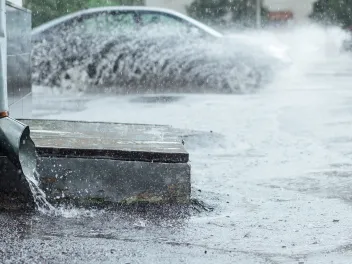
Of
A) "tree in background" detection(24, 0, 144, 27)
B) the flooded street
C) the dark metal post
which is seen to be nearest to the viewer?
the flooded street

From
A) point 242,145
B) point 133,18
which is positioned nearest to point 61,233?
point 242,145

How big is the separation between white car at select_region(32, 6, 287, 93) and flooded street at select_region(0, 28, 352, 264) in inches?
137

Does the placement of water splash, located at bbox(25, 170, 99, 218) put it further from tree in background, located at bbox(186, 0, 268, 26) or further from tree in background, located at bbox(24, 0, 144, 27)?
tree in background, located at bbox(186, 0, 268, 26)

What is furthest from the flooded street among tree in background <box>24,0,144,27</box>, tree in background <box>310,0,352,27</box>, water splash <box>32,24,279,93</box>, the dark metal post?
tree in background <box>310,0,352,27</box>

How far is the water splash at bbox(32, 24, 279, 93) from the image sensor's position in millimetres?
14828

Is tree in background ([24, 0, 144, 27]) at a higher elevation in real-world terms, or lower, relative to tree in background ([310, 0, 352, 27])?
lower

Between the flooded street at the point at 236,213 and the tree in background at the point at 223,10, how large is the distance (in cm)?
3202

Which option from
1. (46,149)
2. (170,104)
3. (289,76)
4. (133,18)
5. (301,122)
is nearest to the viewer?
(46,149)

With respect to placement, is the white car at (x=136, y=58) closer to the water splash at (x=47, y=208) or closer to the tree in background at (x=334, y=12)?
the water splash at (x=47, y=208)

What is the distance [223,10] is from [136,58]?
2945cm

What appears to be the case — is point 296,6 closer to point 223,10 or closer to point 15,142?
point 223,10

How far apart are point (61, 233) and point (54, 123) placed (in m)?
2.13

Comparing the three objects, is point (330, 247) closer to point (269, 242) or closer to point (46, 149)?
point (269, 242)

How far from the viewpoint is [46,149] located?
16.7 feet
